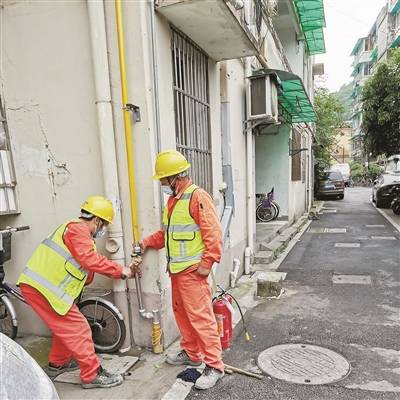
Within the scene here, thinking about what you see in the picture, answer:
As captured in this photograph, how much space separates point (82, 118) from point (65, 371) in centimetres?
251

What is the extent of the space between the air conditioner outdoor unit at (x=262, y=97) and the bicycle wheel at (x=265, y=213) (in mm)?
4970

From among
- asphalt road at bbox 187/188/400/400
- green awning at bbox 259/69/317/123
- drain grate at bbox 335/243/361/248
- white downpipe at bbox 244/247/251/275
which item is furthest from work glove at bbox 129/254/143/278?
drain grate at bbox 335/243/361/248

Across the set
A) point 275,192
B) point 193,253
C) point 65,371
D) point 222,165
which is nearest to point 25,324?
point 65,371

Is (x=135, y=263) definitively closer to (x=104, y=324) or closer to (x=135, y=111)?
(x=104, y=324)

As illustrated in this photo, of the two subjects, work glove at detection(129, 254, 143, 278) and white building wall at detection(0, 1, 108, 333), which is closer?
work glove at detection(129, 254, 143, 278)

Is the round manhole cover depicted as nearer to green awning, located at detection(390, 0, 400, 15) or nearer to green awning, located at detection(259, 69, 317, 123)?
green awning, located at detection(259, 69, 317, 123)

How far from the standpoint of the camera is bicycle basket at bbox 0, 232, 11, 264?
12.3ft

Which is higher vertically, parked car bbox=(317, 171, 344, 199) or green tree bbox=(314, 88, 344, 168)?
green tree bbox=(314, 88, 344, 168)

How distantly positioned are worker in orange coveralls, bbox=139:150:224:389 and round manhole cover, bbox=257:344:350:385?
1.96ft

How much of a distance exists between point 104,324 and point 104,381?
2.33 ft

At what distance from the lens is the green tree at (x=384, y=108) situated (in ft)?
38.7

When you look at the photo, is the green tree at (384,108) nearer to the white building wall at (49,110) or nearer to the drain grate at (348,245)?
the drain grate at (348,245)

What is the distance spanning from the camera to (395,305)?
5.03m

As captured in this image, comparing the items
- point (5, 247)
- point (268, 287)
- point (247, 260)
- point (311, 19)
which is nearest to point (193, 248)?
point (5, 247)
